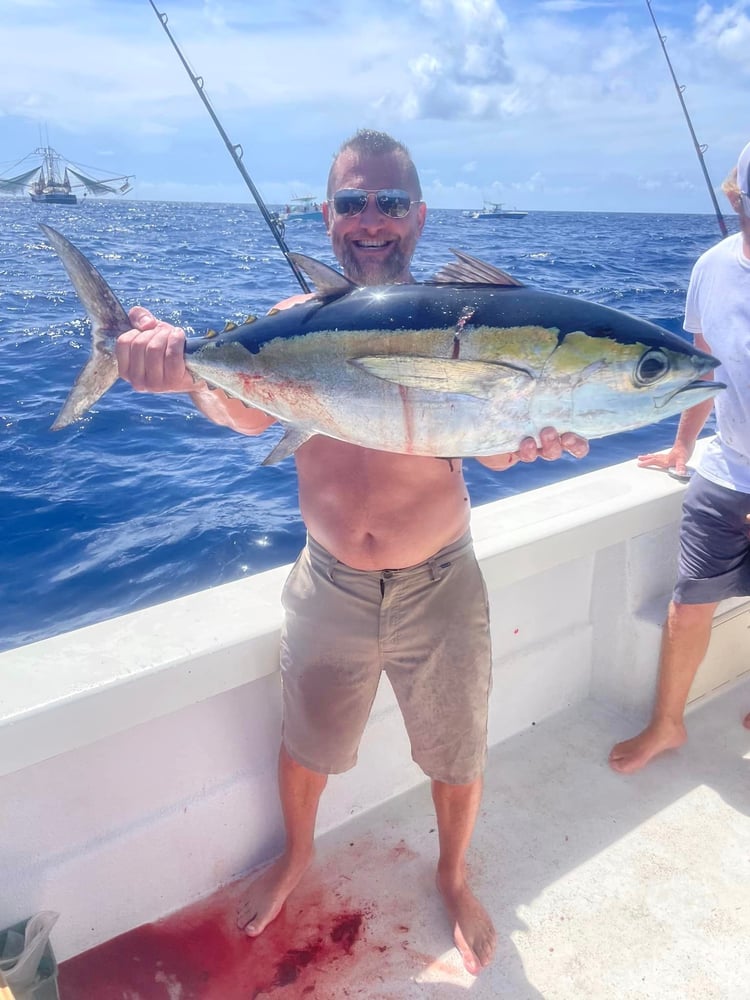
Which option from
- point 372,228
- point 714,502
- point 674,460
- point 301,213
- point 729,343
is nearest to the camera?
point 372,228

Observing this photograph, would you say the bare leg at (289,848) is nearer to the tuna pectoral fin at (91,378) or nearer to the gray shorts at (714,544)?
the tuna pectoral fin at (91,378)

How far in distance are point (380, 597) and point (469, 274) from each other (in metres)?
0.91

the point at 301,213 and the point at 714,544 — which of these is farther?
the point at 301,213

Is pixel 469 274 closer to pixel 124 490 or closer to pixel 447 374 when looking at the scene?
pixel 447 374

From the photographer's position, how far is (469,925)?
2184 mm

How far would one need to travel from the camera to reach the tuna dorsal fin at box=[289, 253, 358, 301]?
1.76 m

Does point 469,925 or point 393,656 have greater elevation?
point 393,656

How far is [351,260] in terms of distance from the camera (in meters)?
2.24

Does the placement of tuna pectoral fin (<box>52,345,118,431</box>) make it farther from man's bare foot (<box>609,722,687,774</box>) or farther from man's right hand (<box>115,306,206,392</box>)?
man's bare foot (<box>609,722,687,774</box>)

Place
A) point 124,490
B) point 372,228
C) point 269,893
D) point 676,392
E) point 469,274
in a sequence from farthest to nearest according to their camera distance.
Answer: point 124,490 < point 269,893 < point 372,228 < point 469,274 < point 676,392

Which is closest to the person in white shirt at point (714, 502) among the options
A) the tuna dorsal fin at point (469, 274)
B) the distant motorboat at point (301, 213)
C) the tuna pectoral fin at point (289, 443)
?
the tuna dorsal fin at point (469, 274)

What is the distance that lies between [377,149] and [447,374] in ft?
3.27

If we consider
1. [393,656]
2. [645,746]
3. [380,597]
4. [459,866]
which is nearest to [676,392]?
[380,597]

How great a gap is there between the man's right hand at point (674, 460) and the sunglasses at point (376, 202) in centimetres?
169
